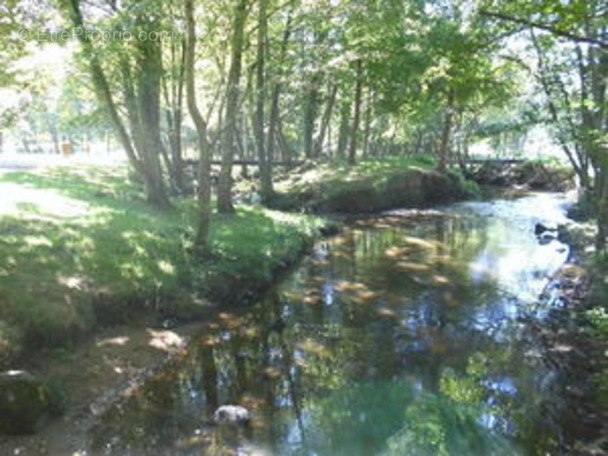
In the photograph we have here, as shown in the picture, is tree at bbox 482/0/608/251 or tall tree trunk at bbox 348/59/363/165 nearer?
tree at bbox 482/0/608/251

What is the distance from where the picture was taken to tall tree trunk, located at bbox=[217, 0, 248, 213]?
1066 cm

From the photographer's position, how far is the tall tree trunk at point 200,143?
9.30m

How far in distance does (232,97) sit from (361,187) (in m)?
11.5

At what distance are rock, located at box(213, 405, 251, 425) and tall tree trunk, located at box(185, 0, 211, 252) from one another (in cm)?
505

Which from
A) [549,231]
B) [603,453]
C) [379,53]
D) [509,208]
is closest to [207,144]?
[603,453]

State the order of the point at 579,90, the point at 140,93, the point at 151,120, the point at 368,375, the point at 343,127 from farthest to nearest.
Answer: the point at 343,127 → the point at 151,120 → the point at 140,93 → the point at 579,90 → the point at 368,375

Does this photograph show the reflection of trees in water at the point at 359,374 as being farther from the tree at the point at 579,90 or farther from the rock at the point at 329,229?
the rock at the point at 329,229

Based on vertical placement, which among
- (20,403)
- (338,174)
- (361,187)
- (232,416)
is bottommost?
(232,416)

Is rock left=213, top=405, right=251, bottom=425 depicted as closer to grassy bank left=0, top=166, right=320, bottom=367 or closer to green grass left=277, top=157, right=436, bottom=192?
grassy bank left=0, top=166, right=320, bottom=367

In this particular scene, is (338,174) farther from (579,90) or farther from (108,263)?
(108,263)

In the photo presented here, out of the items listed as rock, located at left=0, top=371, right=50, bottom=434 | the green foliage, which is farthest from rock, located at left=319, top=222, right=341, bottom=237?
rock, located at left=0, top=371, right=50, bottom=434

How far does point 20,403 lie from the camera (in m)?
5.73

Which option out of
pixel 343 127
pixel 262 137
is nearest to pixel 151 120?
pixel 262 137

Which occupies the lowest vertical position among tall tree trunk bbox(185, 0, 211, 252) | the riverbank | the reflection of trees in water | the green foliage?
the reflection of trees in water
